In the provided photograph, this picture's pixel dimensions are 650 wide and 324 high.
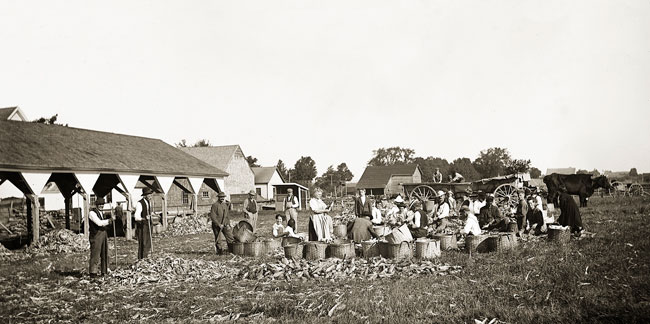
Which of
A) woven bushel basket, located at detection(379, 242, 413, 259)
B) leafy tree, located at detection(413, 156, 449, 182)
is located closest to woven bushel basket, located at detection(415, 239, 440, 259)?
woven bushel basket, located at detection(379, 242, 413, 259)

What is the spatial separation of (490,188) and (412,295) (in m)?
16.3

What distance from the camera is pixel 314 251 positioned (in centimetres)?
1112

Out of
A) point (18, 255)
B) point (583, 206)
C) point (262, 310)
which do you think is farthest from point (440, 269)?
point (583, 206)

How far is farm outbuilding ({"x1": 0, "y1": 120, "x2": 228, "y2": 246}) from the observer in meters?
17.1

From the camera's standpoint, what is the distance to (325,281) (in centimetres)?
887

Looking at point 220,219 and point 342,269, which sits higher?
point 220,219

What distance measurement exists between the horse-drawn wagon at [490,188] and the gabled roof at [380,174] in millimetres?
39877

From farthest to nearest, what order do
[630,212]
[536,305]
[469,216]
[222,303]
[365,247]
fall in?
[630,212]
[469,216]
[365,247]
[222,303]
[536,305]

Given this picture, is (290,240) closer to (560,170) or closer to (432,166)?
(560,170)

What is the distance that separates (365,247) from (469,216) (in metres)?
3.01

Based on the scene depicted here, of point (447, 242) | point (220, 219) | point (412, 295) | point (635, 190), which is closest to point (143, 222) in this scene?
point (220, 219)

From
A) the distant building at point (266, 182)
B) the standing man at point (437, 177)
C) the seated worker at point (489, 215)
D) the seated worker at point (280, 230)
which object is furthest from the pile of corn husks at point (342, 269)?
the distant building at point (266, 182)

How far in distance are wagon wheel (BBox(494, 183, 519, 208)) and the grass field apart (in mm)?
10744

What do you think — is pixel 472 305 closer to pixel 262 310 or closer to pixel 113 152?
pixel 262 310
